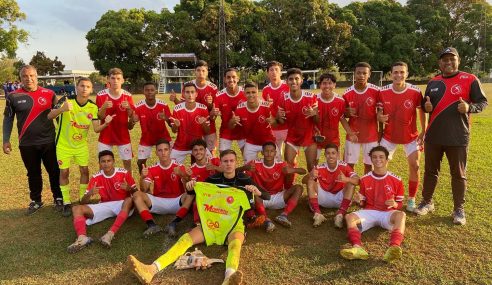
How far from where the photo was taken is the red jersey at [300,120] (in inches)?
250

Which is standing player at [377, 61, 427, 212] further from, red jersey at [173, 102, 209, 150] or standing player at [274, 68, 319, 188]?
red jersey at [173, 102, 209, 150]

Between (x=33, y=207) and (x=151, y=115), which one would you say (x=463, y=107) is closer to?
(x=151, y=115)

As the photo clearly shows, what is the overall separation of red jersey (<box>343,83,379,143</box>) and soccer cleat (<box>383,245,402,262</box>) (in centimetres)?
238

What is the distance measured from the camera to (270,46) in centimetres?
4275

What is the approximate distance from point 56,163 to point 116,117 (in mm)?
1295

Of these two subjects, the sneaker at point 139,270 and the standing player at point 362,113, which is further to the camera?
the standing player at point 362,113

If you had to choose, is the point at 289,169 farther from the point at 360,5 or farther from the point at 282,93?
the point at 360,5

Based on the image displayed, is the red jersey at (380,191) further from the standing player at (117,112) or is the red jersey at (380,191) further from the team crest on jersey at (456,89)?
the standing player at (117,112)

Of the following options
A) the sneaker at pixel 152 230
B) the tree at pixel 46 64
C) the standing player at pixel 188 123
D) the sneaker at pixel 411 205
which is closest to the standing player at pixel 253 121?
the standing player at pixel 188 123

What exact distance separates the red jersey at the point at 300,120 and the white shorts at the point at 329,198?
100 cm

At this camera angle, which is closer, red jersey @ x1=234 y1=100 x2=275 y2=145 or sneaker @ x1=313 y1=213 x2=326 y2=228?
sneaker @ x1=313 y1=213 x2=326 y2=228

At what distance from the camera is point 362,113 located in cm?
616

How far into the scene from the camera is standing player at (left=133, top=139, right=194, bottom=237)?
5.36 meters

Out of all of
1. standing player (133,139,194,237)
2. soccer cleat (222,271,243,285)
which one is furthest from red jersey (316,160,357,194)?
soccer cleat (222,271,243,285)
